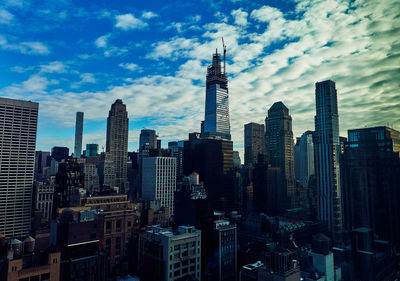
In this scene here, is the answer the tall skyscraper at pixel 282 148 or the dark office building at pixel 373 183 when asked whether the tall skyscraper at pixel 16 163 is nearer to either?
the dark office building at pixel 373 183

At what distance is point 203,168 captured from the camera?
14262cm

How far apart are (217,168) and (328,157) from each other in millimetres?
54757

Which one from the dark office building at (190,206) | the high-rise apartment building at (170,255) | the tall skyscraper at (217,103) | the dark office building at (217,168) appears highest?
the tall skyscraper at (217,103)

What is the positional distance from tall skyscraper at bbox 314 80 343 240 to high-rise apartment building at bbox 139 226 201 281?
2670 inches

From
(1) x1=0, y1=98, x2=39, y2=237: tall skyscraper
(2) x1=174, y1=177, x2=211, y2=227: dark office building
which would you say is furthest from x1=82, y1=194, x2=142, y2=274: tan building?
(1) x1=0, y1=98, x2=39, y2=237: tall skyscraper

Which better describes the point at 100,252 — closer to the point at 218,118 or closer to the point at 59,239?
the point at 59,239

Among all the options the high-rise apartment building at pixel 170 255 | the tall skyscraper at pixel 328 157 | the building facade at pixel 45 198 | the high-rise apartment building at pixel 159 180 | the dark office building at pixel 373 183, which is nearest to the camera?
the high-rise apartment building at pixel 170 255

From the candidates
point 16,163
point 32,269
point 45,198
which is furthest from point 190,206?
point 16,163

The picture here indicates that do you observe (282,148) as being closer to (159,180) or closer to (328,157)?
(328,157)

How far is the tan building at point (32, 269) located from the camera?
41.1 m

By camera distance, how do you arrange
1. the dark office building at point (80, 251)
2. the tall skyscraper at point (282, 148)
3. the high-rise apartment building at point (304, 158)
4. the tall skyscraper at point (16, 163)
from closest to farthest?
the dark office building at point (80, 251) < the tall skyscraper at point (16, 163) < the tall skyscraper at point (282, 148) < the high-rise apartment building at point (304, 158)

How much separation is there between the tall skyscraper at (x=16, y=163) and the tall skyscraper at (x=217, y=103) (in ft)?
353

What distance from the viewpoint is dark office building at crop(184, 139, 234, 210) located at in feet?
458

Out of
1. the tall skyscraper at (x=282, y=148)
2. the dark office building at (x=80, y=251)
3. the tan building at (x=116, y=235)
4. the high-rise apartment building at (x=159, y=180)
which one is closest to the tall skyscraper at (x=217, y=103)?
the tall skyscraper at (x=282, y=148)
